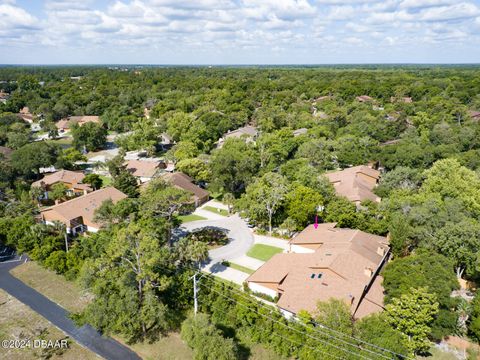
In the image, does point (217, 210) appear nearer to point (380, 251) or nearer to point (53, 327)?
point (380, 251)

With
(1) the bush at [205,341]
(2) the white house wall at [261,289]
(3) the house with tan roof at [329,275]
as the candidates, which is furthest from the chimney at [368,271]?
(1) the bush at [205,341]

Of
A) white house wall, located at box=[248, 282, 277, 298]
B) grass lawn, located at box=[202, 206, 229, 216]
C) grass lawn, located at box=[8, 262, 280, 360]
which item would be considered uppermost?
white house wall, located at box=[248, 282, 277, 298]

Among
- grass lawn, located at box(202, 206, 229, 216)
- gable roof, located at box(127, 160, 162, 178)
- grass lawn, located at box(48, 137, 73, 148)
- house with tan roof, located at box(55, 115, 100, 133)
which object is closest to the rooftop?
gable roof, located at box(127, 160, 162, 178)

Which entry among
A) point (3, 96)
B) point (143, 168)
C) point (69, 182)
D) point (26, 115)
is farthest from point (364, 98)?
point (3, 96)

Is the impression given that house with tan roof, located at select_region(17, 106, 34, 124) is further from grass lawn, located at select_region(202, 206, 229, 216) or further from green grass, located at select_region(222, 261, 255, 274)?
green grass, located at select_region(222, 261, 255, 274)

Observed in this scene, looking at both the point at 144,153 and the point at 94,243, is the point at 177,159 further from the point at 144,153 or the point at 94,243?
the point at 94,243

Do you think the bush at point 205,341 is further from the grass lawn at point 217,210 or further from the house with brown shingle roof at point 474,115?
the house with brown shingle roof at point 474,115

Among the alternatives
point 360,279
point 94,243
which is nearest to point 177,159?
point 94,243
